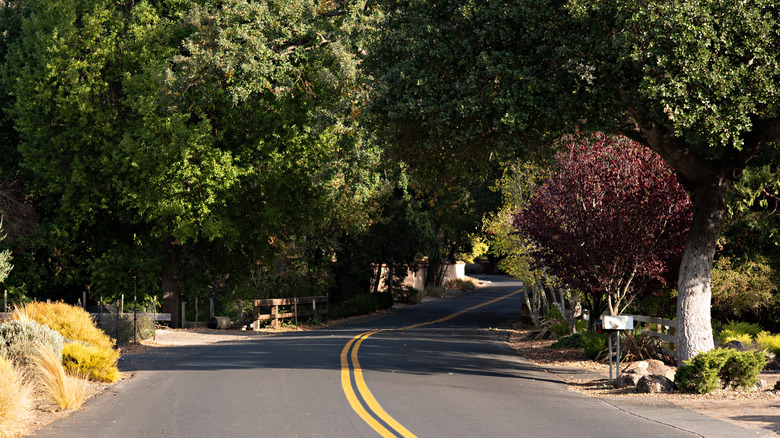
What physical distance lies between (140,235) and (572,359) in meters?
20.6

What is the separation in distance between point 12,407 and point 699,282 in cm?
1089

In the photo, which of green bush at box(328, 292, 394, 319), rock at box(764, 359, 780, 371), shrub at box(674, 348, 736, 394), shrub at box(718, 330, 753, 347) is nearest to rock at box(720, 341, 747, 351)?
shrub at box(718, 330, 753, 347)

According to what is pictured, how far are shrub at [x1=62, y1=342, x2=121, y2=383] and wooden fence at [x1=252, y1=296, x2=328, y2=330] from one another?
52.3 ft

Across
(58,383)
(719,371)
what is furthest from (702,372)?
(58,383)

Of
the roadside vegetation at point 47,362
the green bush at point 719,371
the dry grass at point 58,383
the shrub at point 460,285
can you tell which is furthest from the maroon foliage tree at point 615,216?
the shrub at point 460,285

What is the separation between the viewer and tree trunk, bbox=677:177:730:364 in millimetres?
13055

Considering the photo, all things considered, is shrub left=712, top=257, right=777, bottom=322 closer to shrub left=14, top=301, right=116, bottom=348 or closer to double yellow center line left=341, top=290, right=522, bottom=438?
double yellow center line left=341, top=290, right=522, bottom=438

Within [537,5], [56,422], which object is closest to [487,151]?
[537,5]

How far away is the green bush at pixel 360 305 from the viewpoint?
37188 mm

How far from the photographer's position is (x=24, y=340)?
12.9 metres

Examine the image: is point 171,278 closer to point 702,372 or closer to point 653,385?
point 653,385

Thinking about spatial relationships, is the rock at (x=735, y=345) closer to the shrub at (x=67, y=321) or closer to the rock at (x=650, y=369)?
the rock at (x=650, y=369)

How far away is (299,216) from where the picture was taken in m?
29.4

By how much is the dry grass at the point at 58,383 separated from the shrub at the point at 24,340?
2.62 feet
